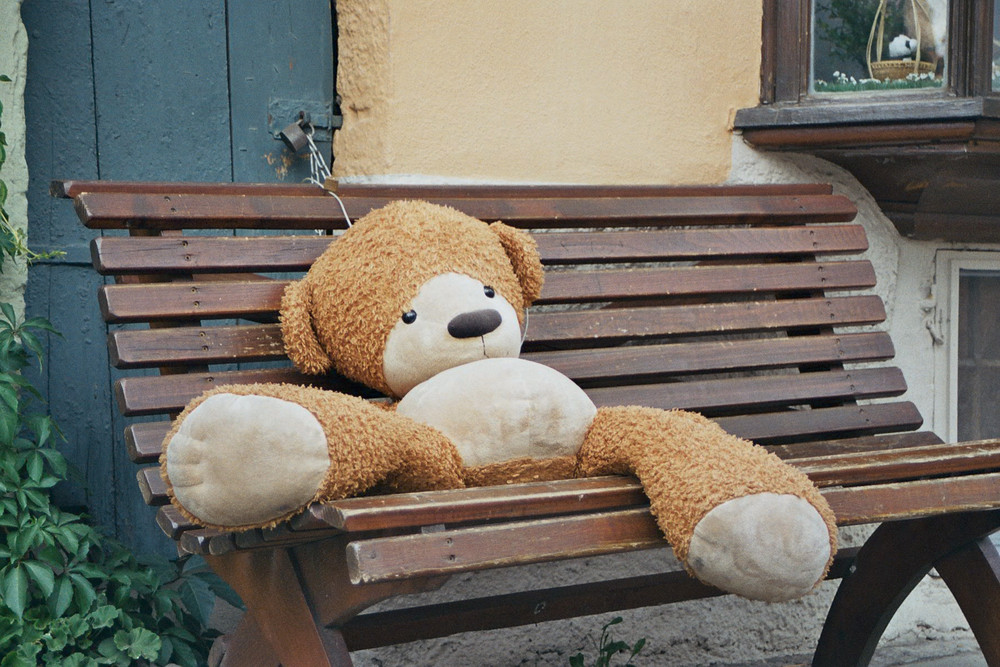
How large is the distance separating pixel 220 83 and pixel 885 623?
190cm

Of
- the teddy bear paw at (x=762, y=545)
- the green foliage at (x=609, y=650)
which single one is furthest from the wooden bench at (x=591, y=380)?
the green foliage at (x=609, y=650)

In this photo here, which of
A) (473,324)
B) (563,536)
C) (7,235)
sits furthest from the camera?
(7,235)

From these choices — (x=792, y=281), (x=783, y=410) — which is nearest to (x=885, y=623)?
(x=783, y=410)

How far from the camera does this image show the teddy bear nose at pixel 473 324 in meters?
1.91

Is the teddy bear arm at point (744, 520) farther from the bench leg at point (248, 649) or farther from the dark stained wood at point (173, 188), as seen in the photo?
the dark stained wood at point (173, 188)

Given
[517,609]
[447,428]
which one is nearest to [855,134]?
[517,609]

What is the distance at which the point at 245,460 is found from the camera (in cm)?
146

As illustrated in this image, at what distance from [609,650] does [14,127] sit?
1743 millimetres

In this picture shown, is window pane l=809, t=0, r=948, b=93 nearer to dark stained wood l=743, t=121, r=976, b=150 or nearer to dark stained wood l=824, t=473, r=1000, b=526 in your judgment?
dark stained wood l=743, t=121, r=976, b=150

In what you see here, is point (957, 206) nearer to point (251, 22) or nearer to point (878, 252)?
point (878, 252)

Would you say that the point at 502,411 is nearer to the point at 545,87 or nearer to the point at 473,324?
the point at 473,324

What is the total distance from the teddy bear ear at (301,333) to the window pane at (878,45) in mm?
1594

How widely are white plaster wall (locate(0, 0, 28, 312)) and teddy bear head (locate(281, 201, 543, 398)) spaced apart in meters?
0.80

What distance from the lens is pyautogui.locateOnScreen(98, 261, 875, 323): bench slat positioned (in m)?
2.07
